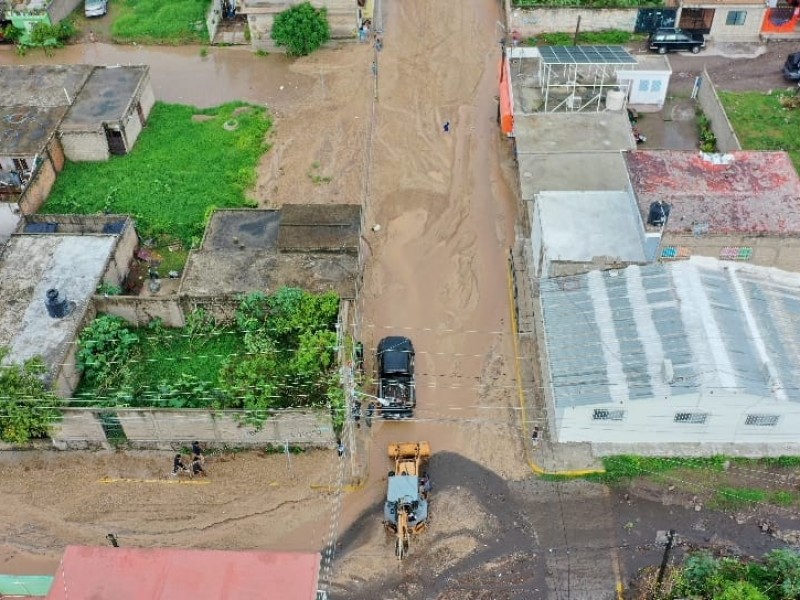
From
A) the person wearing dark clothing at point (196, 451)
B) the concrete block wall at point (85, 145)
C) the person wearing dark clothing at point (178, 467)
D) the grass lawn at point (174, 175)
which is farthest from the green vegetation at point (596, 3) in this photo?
the person wearing dark clothing at point (178, 467)

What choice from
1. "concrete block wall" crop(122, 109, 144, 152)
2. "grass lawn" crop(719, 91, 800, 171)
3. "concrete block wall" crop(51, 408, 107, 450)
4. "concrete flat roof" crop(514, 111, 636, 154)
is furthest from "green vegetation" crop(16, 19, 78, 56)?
"grass lawn" crop(719, 91, 800, 171)

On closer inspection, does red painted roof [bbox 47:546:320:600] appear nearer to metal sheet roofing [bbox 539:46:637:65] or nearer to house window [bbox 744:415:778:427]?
house window [bbox 744:415:778:427]

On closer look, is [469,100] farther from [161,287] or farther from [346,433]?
[346,433]

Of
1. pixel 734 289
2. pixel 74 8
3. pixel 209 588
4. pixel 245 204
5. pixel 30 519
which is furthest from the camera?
pixel 74 8

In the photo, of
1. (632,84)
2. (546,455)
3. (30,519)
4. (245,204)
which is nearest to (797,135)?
(632,84)

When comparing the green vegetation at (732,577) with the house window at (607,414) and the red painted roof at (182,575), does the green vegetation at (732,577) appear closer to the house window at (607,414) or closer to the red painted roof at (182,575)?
the house window at (607,414)
